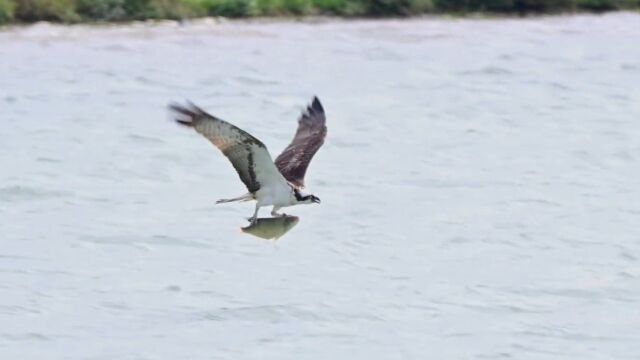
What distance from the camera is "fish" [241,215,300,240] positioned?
13812mm

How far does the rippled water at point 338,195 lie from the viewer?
48.7ft

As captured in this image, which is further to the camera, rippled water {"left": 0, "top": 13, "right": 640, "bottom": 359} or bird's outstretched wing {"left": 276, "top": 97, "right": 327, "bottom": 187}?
rippled water {"left": 0, "top": 13, "right": 640, "bottom": 359}

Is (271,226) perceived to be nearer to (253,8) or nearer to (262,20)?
(253,8)

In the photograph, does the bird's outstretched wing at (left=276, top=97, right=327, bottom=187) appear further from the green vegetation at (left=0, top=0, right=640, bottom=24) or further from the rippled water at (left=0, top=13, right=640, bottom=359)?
the green vegetation at (left=0, top=0, right=640, bottom=24)

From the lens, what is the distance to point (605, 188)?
68.2 ft

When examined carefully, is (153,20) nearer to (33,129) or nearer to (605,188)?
(33,129)

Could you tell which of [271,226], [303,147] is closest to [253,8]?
[303,147]

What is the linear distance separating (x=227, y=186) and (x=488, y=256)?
425 cm

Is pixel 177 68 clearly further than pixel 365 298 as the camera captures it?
Yes

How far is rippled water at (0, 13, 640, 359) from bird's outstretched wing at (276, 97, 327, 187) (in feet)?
4.09

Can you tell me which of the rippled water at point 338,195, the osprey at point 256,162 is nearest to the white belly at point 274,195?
the osprey at point 256,162

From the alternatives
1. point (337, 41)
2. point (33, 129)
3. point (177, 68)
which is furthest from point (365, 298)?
point (337, 41)

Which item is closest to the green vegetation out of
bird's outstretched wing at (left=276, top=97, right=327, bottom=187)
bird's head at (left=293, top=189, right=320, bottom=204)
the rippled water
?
the rippled water

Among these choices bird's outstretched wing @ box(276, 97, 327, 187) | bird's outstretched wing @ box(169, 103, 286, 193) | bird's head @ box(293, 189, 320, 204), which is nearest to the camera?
bird's outstretched wing @ box(169, 103, 286, 193)
